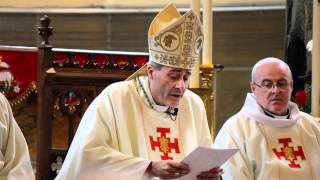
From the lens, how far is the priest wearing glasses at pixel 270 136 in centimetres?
446

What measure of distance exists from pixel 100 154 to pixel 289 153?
1292 mm

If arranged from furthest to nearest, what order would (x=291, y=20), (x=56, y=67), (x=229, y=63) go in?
(x=229, y=63) < (x=291, y=20) < (x=56, y=67)

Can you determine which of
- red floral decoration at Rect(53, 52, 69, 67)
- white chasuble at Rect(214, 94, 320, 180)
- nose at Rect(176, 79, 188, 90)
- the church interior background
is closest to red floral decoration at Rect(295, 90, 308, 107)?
white chasuble at Rect(214, 94, 320, 180)

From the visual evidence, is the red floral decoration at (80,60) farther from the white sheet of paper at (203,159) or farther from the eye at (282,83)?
the white sheet of paper at (203,159)

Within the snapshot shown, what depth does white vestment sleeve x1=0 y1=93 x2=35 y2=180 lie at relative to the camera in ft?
13.3

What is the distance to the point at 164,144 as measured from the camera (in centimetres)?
427

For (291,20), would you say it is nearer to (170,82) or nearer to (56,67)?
(56,67)

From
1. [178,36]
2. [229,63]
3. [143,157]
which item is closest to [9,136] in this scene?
[143,157]

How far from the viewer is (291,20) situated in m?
7.15

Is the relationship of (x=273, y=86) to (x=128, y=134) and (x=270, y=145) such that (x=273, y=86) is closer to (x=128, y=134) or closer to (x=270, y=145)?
(x=270, y=145)

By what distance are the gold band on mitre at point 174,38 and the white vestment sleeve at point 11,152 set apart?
796 millimetres

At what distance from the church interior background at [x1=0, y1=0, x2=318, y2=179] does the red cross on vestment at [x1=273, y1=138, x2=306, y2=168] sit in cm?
385

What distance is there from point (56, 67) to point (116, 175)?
1545 mm

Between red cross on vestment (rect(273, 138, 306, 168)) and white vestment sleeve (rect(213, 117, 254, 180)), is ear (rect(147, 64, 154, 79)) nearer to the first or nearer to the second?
white vestment sleeve (rect(213, 117, 254, 180))
